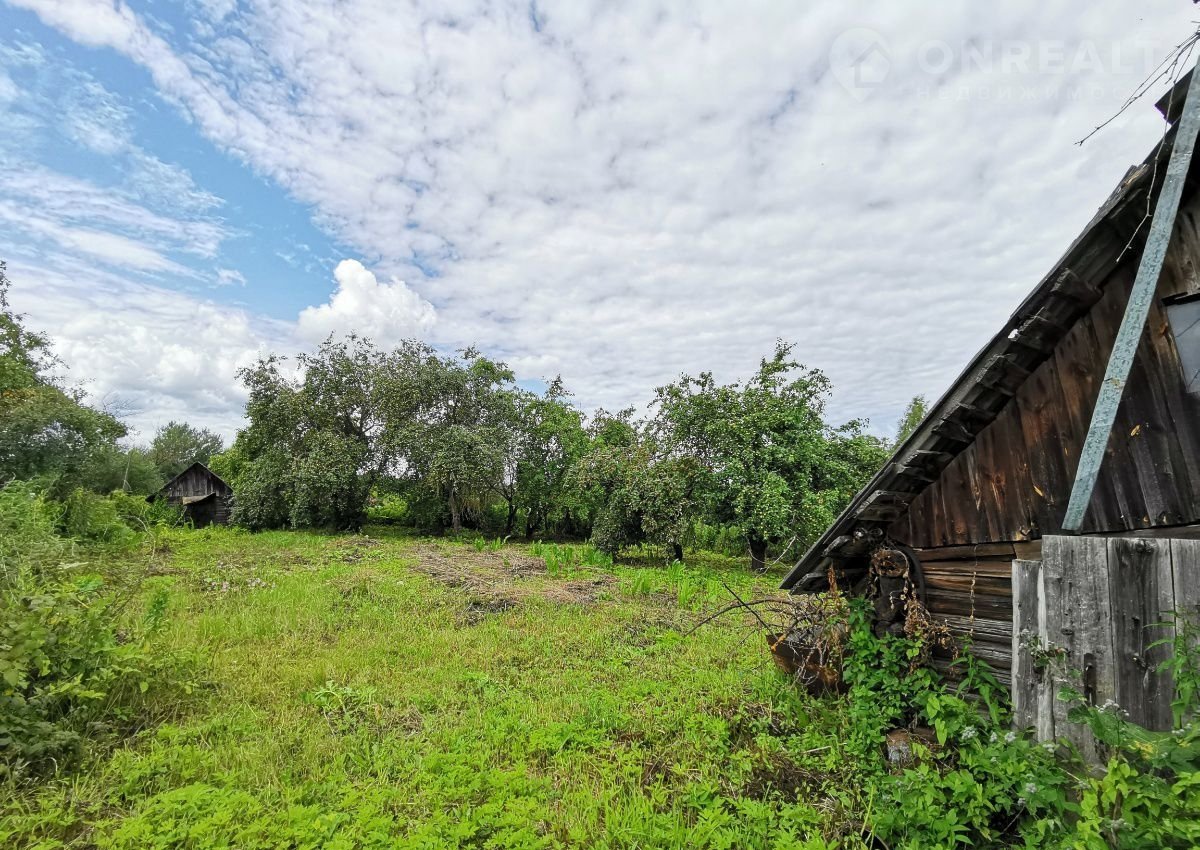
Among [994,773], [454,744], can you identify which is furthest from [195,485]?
[994,773]

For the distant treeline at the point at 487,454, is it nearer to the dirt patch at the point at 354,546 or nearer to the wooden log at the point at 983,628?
the dirt patch at the point at 354,546

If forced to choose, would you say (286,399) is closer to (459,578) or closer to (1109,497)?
(459,578)

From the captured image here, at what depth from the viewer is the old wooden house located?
2582 mm

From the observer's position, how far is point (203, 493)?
2809 centimetres

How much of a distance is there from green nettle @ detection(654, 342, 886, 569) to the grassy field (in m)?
5.60

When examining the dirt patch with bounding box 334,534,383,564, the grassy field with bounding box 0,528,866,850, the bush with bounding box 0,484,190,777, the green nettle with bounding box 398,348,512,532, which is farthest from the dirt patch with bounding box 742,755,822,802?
the green nettle with bounding box 398,348,512,532

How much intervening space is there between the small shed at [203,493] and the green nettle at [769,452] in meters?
26.5

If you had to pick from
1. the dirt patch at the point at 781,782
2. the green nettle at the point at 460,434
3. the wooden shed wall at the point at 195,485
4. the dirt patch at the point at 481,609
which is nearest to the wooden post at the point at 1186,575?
the dirt patch at the point at 781,782

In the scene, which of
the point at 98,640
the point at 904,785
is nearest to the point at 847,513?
the point at 904,785

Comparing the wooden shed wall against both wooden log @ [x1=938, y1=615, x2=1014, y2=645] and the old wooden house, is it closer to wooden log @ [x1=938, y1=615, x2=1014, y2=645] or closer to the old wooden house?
the old wooden house

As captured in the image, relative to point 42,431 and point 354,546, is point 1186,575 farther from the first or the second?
point 42,431

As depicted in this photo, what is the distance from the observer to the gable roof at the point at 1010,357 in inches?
121

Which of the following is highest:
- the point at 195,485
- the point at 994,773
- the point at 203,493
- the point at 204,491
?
the point at 195,485

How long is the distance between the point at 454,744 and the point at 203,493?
31568 mm
